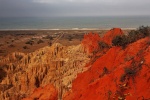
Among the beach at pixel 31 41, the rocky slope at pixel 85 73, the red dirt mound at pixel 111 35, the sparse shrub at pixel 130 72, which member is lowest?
the beach at pixel 31 41

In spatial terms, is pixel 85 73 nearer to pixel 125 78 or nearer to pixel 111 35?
pixel 125 78

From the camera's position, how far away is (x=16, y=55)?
1521 inches

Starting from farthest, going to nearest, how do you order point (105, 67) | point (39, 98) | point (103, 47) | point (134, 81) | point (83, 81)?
point (103, 47) < point (39, 98) < point (83, 81) < point (105, 67) < point (134, 81)

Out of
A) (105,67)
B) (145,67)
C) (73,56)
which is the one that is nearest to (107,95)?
(145,67)

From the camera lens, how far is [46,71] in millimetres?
28188

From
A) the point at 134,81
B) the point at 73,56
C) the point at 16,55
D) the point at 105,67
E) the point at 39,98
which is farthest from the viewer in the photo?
the point at 16,55

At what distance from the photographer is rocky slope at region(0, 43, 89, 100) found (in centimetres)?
2367

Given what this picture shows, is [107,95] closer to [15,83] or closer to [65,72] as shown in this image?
[65,72]

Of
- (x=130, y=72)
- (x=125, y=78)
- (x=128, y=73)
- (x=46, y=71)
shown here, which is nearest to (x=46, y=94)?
(x=46, y=71)

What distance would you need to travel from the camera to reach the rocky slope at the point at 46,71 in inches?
932

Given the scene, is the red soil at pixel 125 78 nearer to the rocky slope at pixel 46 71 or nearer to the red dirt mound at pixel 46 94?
the red dirt mound at pixel 46 94

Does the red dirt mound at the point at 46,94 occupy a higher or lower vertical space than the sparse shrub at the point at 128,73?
lower

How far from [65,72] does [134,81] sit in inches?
460

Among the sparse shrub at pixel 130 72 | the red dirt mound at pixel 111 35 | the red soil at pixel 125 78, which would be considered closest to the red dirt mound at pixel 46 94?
the red soil at pixel 125 78
